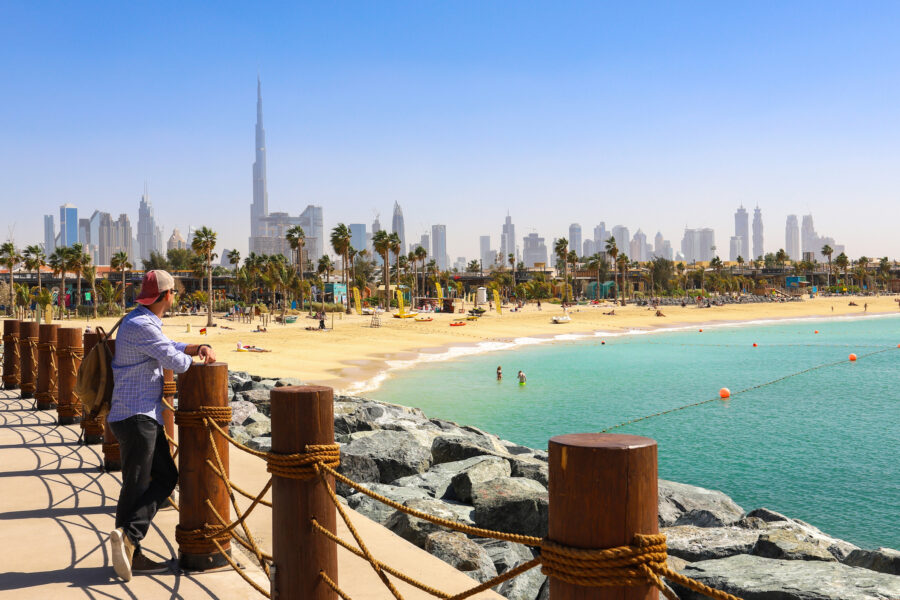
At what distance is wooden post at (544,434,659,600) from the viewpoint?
1.92 meters

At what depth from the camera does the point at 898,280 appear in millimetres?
163500

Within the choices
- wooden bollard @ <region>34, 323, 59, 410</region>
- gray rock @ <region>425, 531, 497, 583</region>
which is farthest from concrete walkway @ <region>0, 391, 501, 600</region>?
wooden bollard @ <region>34, 323, 59, 410</region>

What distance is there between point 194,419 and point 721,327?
244 ft

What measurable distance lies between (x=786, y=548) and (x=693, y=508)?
9.33ft

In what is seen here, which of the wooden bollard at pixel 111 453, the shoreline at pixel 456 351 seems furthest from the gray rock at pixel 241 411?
the shoreline at pixel 456 351

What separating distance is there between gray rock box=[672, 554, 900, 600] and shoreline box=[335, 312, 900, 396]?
19.7 meters

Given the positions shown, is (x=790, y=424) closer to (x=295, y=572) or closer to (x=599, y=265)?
(x=295, y=572)

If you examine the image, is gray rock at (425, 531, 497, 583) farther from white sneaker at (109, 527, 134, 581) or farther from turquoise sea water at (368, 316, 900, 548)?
turquoise sea water at (368, 316, 900, 548)

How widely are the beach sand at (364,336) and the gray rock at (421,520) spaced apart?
1942 centimetres

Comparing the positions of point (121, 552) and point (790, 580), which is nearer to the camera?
point (121, 552)

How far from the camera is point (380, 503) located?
28.0 ft

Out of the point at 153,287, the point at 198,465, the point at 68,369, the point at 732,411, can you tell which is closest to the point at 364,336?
the point at 732,411

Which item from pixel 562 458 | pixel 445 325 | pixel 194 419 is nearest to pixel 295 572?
pixel 194 419

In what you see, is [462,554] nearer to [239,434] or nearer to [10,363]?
[239,434]
